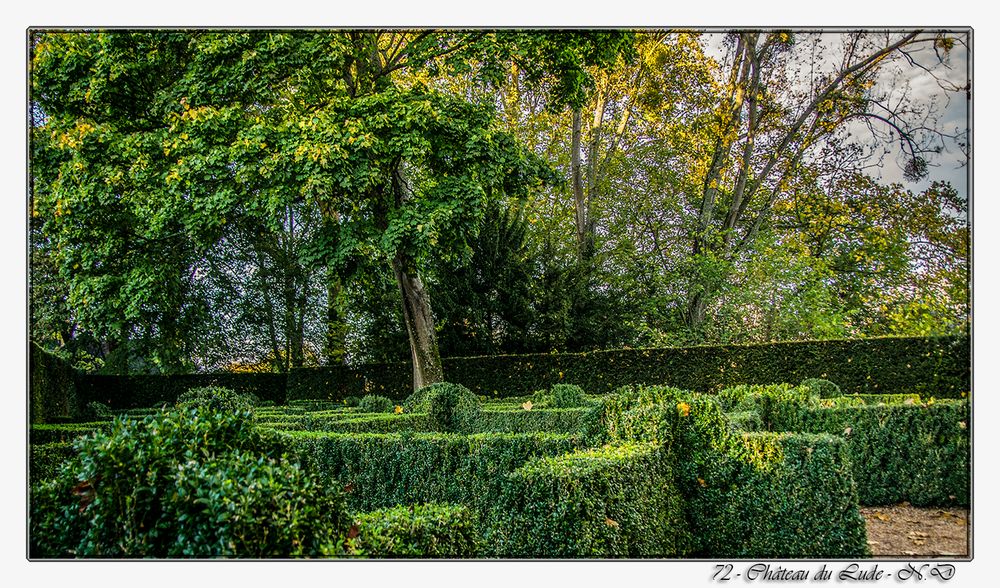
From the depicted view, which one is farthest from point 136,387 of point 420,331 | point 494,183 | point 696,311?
point 696,311

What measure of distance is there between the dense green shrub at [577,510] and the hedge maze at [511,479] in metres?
0.01

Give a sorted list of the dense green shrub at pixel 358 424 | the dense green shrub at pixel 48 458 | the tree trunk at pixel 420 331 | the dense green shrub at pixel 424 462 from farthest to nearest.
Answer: the tree trunk at pixel 420 331, the dense green shrub at pixel 358 424, the dense green shrub at pixel 48 458, the dense green shrub at pixel 424 462

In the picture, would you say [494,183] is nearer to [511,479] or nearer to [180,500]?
[511,479]

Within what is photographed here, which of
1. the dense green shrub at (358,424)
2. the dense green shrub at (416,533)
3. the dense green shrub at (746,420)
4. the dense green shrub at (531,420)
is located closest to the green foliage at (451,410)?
the dense green shrub at (531,420)

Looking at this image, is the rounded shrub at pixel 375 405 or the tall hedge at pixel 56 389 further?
the rounded shrub at pixel 375 405

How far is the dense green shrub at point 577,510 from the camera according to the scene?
12.4 feet

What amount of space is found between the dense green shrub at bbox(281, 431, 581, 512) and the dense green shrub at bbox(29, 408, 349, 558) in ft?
7.06

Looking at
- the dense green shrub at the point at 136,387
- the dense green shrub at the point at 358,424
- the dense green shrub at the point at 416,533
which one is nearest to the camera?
the dense green shrub at the point at 416,533

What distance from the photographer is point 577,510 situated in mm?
3766

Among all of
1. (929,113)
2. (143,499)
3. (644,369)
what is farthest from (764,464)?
(644,369)

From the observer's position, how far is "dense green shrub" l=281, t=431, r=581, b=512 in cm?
545

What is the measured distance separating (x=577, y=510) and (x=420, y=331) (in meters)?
9.24

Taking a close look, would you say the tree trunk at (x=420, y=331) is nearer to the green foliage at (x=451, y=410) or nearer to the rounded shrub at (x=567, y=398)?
the rounded shrub at (x=567, y=398)
